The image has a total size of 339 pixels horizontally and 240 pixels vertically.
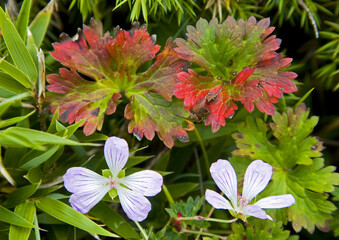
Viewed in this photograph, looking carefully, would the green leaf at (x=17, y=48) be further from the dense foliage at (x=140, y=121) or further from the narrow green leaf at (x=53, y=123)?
the narrow green leaf at (x=53, y=123)

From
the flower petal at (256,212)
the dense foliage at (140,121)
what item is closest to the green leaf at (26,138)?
the dense foliage at (140,121)

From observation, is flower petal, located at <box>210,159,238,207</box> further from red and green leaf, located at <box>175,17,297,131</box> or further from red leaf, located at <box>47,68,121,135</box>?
red leaf, located at <box>47,68,121,135</box>

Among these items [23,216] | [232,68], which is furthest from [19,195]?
[232,68]

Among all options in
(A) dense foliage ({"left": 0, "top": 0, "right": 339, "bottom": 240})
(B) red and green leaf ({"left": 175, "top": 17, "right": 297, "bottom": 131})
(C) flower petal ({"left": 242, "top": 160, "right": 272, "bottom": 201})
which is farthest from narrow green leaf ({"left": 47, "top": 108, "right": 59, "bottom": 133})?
(C) flower petal ({"left": 242, "top": 160, "right": 272, "bottom": 201})

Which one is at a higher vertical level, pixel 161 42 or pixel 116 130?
pixel 161 42

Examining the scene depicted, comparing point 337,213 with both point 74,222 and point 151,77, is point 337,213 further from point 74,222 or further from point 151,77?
point 74,222

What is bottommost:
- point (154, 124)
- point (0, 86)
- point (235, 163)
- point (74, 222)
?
point (235, 163)

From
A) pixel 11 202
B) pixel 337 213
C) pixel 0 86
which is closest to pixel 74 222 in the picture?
pixel 11 202
